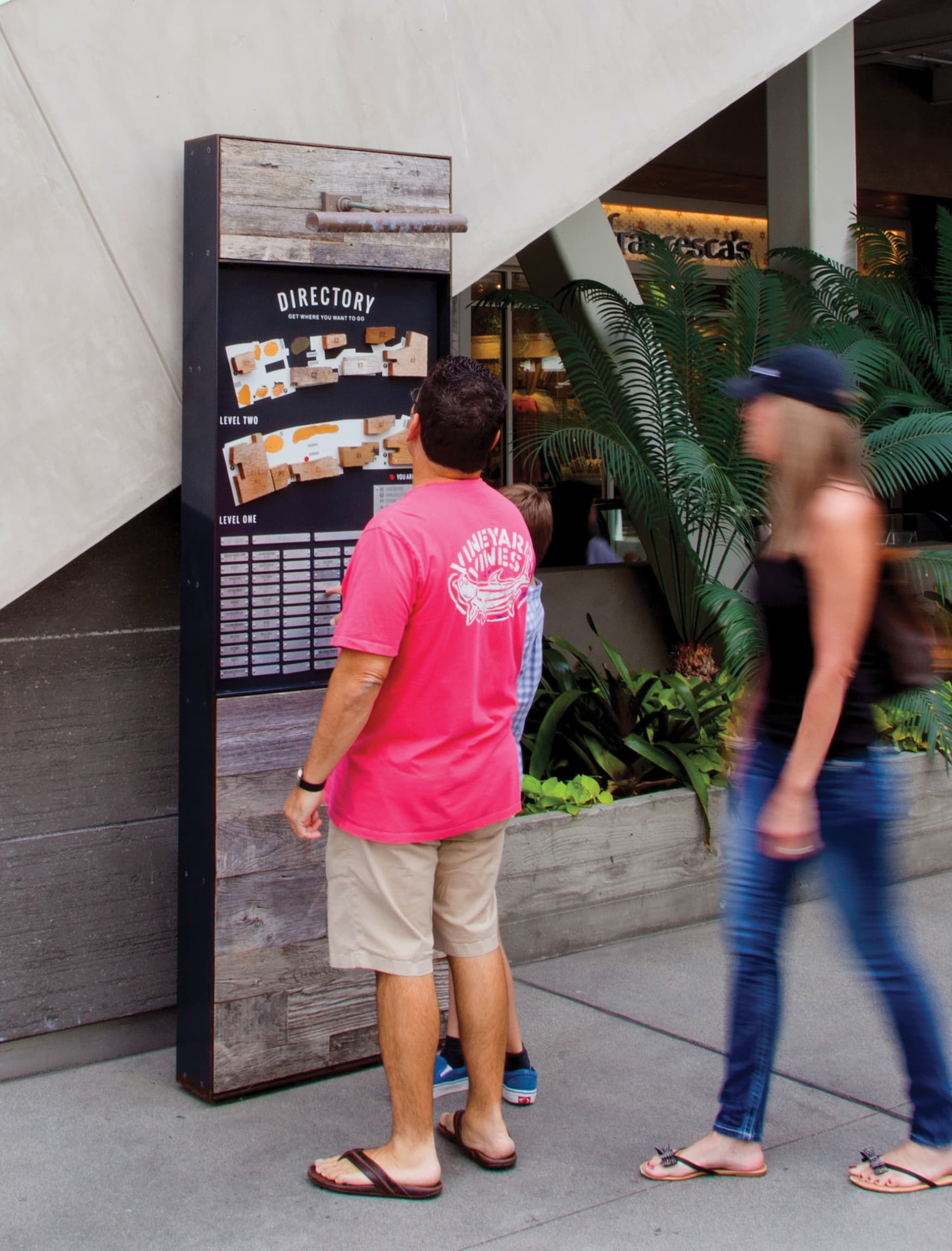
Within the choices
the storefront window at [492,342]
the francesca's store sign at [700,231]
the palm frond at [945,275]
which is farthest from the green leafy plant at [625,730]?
the francesca's store sign at [700,231]

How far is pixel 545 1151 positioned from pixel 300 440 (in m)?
1.92

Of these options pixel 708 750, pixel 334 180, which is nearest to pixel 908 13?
pixel 708 750

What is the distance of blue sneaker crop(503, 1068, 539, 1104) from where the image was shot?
12.6 ft

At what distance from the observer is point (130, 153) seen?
376 centimetres

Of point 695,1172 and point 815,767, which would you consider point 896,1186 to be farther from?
point 815,767

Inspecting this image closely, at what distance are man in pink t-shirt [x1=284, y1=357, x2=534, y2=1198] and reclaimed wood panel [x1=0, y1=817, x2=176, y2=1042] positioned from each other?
3.27 feet

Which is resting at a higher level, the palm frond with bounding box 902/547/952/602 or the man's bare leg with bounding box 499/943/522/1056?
the palm frond with bounding box 902/547/952/602

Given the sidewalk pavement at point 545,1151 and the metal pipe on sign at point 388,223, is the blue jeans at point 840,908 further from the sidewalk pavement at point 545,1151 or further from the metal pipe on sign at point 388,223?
Result: the metal pipe on sign at point 388,223

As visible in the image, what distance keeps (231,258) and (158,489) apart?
651mm

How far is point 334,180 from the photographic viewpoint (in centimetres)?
382

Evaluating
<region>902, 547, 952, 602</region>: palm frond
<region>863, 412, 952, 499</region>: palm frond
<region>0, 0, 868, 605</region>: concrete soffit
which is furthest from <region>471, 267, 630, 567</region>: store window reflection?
<region>0, 0, 868, 605</region>: concrete soffit

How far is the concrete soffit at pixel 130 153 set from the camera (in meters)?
3.65

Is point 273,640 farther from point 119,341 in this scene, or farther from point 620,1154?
point 620,1154

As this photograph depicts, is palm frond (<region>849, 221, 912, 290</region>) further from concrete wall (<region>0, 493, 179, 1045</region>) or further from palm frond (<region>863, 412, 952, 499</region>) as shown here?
concrete wall (<region>0, 493, 179, 1045</region>)
